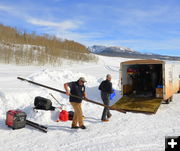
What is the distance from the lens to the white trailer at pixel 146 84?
11.5 metres

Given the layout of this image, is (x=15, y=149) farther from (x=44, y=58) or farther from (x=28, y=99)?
(x=44, y=58)

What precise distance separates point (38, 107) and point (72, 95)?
84.1 inches

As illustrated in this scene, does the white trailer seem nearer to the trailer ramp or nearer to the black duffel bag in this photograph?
the trailer ramp

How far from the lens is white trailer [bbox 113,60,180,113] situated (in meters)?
11.5

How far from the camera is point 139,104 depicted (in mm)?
11430

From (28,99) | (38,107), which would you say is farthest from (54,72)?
(38,107)

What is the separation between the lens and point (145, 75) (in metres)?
14.6

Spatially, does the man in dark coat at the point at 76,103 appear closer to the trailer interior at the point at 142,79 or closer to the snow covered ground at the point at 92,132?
the snow covered ground at the point at 92,132

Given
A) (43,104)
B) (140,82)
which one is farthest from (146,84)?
(43,104)

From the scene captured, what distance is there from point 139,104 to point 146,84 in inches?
138

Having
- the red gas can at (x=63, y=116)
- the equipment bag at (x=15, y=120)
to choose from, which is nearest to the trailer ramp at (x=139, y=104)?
the red gas can at (x=63, y=116)

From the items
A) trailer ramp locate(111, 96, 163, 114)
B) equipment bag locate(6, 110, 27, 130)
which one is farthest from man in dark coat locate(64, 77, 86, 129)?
trailer ramp locate(111, 96, 163, 114)

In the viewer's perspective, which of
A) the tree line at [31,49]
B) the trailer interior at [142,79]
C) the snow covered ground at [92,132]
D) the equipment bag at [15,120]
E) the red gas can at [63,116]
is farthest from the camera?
the tree line at [31,49]

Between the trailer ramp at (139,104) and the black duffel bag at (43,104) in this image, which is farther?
the trailer ramp at (139,104)
